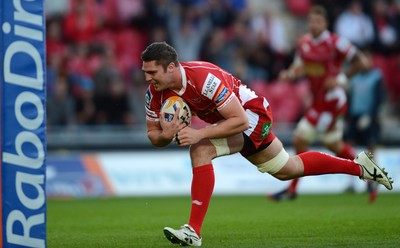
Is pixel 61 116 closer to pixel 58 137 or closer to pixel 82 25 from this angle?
pixel 58 137

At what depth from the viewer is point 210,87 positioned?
7.22 m

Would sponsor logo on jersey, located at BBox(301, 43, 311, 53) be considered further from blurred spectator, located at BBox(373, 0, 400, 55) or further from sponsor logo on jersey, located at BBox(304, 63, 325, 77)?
blurred spectator, located at BBox(373, 0, 400, 55)

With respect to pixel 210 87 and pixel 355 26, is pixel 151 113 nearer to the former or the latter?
pixel 210 87

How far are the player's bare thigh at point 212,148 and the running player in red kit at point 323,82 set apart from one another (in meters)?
5.29

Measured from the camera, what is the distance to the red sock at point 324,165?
8180 mm

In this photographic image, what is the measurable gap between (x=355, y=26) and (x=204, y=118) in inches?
431

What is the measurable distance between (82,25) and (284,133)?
15.5 ft

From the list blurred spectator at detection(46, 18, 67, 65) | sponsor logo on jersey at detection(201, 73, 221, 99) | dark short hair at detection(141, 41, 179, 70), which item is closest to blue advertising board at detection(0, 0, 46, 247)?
dark short hair at detection(141, 41, 179, 70)

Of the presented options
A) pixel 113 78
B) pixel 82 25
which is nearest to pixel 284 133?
pixel 113 78

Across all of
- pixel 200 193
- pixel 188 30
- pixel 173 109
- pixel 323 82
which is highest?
pixel 188 30

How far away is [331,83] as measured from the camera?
12828 millimetres

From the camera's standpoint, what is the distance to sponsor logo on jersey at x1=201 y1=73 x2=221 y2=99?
284 inches

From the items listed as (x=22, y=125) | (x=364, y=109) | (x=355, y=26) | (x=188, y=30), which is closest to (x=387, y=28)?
(x=355, y=26)

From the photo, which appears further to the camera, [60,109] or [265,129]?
[60,109]
